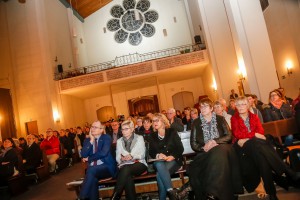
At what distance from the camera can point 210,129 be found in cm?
364

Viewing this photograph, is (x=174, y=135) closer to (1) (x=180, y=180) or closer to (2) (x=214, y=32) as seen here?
(1) (x=180, y=180)

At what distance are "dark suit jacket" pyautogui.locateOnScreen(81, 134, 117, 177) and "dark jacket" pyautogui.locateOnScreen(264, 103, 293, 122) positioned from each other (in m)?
3.04

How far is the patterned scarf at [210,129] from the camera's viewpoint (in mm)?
3602

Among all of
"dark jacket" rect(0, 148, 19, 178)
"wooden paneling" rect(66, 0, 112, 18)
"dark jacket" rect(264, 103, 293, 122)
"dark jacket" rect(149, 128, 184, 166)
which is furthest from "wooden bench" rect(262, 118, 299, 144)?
"wooden paneling" rect(66, 0, 112, 18)

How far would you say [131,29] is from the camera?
18.6 metres

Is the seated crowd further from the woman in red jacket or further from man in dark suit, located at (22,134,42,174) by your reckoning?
man in dark suit, located at (22,134,42,174)

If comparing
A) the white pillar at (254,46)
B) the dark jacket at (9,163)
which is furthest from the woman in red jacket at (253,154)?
the dark jacket at (9,163)

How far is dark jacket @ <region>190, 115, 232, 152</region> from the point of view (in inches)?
139

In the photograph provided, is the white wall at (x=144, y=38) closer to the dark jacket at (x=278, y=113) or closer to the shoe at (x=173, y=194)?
the dark jacket at (x=278, y=113)

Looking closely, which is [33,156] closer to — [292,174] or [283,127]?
[283,127]

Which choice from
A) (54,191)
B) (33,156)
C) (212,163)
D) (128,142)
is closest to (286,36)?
(128,142)

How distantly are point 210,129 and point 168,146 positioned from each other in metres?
0.73

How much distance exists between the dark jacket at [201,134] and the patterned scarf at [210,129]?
40 mm

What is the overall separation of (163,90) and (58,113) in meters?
7.07
